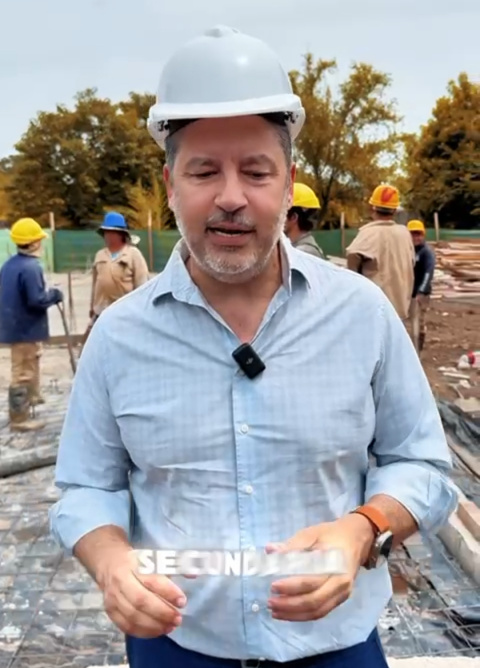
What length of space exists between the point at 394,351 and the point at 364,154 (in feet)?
130

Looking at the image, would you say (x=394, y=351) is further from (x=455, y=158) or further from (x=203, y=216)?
(x=455, y=158)

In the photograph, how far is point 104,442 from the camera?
1.60 metres

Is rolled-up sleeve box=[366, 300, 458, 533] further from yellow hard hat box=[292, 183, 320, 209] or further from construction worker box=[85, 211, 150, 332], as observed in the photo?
construction worker box=[85, 211, 150, 332]

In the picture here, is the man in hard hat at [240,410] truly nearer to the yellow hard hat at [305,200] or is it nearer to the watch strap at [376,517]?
the watch strap at [376,517]

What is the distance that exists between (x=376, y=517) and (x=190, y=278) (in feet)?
1.83

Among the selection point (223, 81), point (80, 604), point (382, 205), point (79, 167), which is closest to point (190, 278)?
point (223, 81)

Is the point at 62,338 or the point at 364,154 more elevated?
the point at 364,154

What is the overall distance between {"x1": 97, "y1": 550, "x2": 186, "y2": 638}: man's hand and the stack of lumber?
18.0 meters

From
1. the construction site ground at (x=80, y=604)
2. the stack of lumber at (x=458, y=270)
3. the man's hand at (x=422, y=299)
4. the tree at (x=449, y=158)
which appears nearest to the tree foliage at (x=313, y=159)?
the tree at (x=449, y=158)

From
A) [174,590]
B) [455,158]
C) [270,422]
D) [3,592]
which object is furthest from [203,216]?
[455,158]

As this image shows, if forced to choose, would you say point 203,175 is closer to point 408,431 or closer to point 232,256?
point 232,256

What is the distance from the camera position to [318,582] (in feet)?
4.22

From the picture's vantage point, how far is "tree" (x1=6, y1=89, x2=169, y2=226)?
145ft

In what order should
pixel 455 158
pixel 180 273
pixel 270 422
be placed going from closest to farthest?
1. pixel 270 422
2. pixel 180 273
3. pixel 455 158
